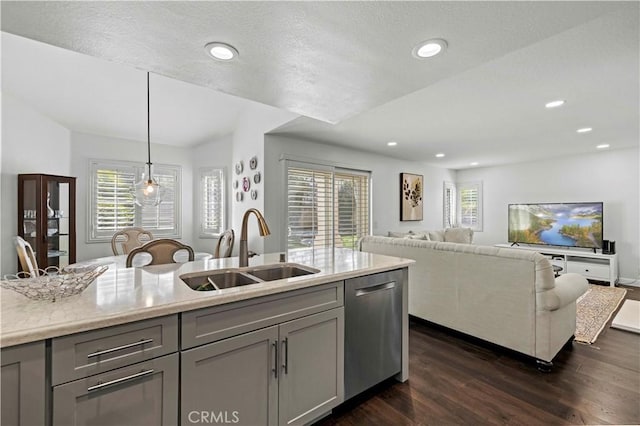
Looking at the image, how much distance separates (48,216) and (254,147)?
111 inches

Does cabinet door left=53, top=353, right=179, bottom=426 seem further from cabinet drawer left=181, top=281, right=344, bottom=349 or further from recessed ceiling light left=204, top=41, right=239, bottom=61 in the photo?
recessed ceiling light left=204, top=41, right=239, bottom=61

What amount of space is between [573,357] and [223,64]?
148 inches

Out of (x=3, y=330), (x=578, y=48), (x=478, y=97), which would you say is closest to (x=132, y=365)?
(x=3, y=330)

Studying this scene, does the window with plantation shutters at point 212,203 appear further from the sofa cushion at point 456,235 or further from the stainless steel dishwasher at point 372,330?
the sofa cushion at point 456,235

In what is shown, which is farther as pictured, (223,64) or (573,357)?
(573,357)

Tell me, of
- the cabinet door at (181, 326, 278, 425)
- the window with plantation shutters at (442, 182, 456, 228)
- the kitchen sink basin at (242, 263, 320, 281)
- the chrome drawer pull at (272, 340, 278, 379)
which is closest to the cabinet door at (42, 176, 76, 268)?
the kitchen sink basin at (242, 263, 320, 281)

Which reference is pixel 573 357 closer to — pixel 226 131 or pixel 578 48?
pixel 578 48

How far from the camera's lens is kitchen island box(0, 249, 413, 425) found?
100 cm

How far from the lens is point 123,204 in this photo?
5035 millimetres

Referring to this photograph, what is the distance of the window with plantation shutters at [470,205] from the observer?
7.16m

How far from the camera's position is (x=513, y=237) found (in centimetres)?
632

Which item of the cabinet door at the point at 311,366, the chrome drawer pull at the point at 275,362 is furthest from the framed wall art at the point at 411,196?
the chrome drawer pull at the point at 275,362

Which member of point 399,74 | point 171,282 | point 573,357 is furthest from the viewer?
point 573,357

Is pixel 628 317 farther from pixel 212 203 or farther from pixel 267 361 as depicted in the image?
pixel 212 203
